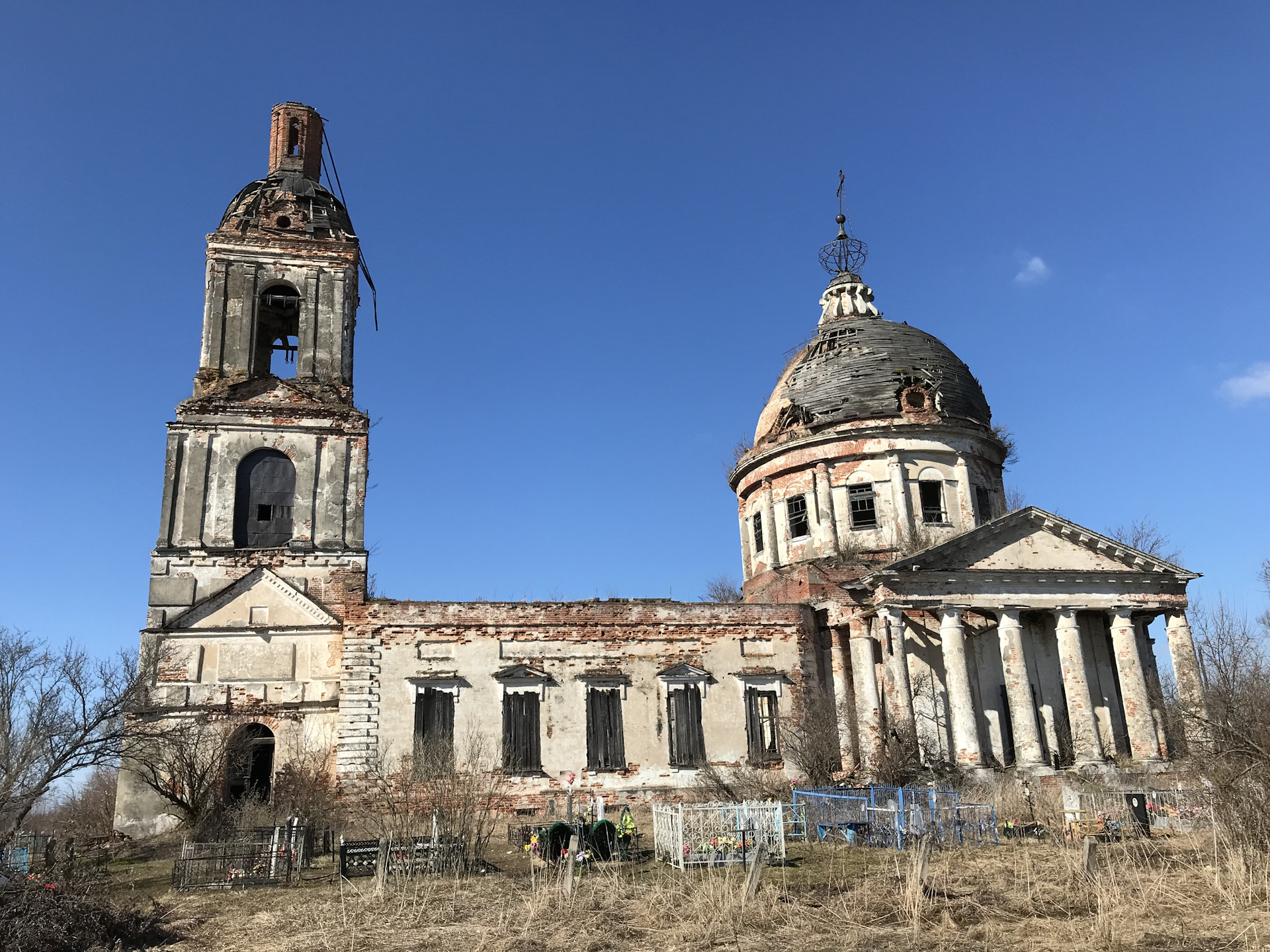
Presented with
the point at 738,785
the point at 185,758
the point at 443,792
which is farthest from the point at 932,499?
the point at 185,758

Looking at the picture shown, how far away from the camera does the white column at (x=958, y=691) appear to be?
22875 millimetres

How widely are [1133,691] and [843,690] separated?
24.2 feet

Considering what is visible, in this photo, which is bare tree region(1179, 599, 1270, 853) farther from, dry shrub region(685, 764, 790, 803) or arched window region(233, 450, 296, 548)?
arched window region(233, 450, 296, 548)

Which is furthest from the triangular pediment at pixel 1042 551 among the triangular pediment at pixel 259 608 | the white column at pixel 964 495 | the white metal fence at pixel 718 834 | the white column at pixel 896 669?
the triangular pediment at pixel 259 608

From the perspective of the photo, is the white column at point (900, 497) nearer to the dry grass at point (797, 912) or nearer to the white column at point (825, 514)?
the white column at point (825, 514)

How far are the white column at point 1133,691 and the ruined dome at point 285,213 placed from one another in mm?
23908

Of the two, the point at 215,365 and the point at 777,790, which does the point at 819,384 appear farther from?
the point at 215,365

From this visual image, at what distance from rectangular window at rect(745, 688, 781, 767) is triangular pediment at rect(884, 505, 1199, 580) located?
5758 millimetres

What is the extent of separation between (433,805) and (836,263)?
26.0 meters

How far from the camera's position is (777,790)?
2314cm

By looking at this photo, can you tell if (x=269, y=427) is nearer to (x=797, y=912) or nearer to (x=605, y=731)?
(x=605, y=731)

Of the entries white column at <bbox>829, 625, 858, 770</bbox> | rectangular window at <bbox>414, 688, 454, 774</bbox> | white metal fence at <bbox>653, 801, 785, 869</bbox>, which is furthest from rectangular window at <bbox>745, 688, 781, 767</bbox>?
white metal fence at <bbox>653, 801, 785, 869</bbox>

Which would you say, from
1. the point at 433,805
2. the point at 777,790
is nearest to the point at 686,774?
the point at 777,790

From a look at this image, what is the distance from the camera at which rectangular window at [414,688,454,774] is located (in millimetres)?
22578
